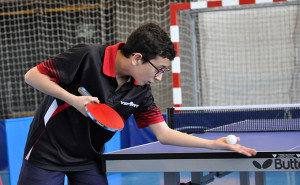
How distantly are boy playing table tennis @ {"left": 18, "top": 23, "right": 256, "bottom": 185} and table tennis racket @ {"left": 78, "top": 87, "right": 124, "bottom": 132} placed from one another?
0.13 m

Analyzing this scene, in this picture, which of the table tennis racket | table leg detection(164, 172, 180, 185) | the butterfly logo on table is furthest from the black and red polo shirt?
the butterfly logo on table

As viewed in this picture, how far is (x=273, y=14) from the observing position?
24.8ft

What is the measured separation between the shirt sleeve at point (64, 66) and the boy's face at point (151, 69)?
0.27 meters

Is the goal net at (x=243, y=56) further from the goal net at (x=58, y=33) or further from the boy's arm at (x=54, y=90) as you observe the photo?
the boy's arm at (x=54, y=90)

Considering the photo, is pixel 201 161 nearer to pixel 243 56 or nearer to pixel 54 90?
pixel 54 90

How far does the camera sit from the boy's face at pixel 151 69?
2.02m

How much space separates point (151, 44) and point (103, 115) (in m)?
0.40

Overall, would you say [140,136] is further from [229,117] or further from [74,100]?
[74,100]

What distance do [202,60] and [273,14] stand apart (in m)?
1.46

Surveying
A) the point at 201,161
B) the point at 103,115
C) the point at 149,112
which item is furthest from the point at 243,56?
the point at 103,115

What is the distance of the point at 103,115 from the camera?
188cm

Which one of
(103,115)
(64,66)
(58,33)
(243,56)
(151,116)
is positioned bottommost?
(243,56)

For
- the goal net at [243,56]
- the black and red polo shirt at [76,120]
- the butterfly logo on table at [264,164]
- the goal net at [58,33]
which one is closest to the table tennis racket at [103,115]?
the black and red polo shirt at [76,120]

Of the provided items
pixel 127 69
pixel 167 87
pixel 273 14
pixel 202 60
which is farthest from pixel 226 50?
pixel 127 69
